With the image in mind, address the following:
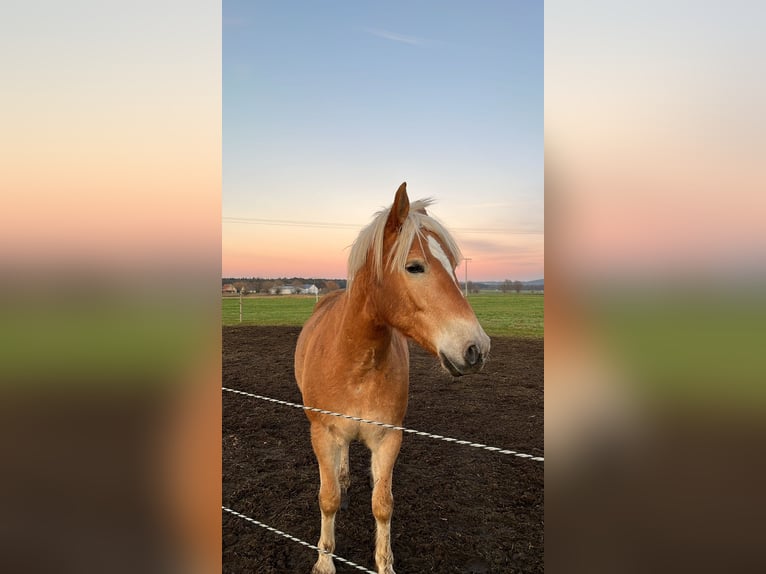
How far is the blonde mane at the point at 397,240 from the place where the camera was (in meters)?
2.26

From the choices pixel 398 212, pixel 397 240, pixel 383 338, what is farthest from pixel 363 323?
pixel 398 212

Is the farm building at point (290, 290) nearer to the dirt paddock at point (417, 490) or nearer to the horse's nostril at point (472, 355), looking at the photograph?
the dirt paddock at point (417, 490)

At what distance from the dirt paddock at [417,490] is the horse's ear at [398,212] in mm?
2628

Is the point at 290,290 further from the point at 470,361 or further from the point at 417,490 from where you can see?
the point at 470,361

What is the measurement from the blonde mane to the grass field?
12.1 metres

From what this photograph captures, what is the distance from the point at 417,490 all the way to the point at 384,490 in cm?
170

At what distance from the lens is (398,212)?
2.36m

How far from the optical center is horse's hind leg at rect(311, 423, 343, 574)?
2943mm

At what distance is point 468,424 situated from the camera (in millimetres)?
6680
